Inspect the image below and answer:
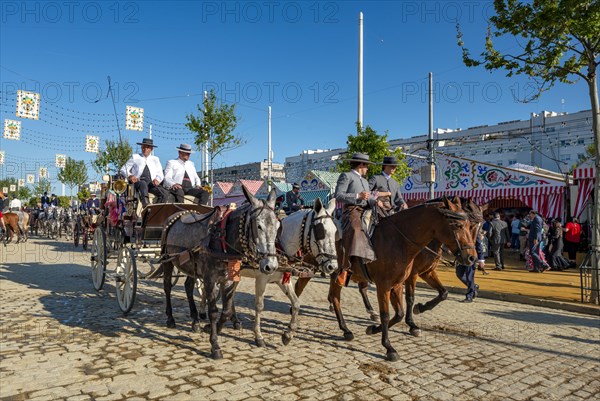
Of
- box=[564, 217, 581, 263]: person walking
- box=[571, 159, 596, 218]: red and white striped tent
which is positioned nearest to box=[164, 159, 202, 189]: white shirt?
box=[564, 217, 581, 263]: person walking

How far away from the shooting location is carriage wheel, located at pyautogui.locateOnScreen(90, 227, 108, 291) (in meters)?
9.44

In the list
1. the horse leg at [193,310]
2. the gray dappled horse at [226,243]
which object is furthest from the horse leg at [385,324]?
the horse leg at [193,310]

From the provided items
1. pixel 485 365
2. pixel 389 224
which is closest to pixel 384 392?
pixel 485 365

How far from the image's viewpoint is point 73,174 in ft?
160

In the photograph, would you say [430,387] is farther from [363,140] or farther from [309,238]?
[363,140]

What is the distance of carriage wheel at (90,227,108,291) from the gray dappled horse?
3.27 metres

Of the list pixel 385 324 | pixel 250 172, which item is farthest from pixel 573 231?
pixel 250 172

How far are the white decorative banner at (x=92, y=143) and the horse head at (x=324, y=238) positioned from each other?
971 inches

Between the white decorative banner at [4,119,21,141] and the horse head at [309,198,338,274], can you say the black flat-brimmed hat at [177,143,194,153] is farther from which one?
the white decorative banner at [4,119,21,141]

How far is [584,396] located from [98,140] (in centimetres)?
2857

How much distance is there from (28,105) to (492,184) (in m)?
20.8

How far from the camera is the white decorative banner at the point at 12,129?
73.8ft

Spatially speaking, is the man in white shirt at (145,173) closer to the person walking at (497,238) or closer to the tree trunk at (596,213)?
the tree trunk at (596,213)

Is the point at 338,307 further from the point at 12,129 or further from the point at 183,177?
the point at 12,129
